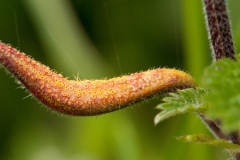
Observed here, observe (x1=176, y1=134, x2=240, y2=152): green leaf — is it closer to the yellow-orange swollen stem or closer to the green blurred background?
the yellow-orange swollen stem

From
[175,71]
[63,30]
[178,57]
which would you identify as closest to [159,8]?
[178,57]

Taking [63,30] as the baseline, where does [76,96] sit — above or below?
above

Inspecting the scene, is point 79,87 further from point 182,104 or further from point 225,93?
point 225,93

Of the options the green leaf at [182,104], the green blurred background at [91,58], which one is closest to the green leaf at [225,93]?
the green leaf at [182,104]

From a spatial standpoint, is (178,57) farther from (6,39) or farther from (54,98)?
(54,98)

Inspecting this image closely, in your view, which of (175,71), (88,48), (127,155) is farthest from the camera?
(88,48)

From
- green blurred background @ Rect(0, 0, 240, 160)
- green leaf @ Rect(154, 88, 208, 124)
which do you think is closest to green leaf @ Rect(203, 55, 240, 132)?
green leaf @ Rect(154, 88, 208, 124)
